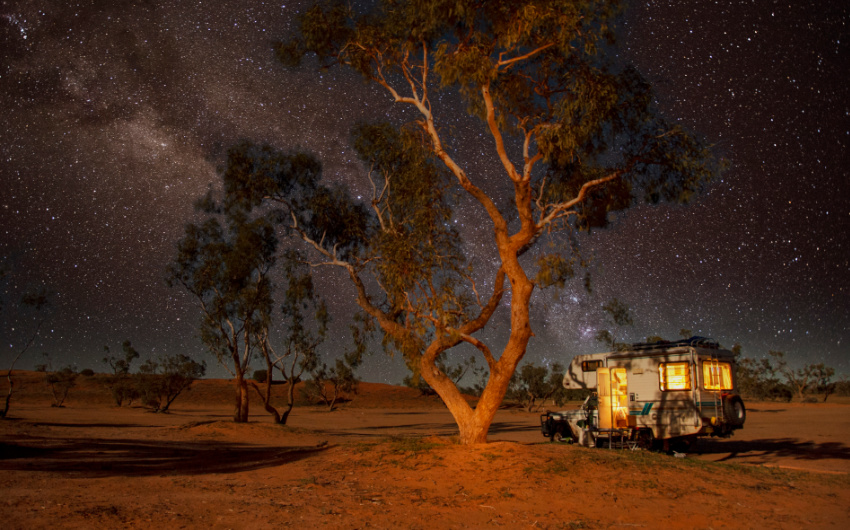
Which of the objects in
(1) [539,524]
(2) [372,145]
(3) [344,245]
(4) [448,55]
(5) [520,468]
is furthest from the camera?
(3) [344,245]

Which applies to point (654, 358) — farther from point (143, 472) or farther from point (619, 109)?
point (143, 472)

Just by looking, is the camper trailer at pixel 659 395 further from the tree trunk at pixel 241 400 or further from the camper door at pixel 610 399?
the tree trunk at pixel 241 400

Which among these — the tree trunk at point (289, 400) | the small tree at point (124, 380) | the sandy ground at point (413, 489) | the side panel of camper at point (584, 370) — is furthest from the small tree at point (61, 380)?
the side panel of camper at point (584, 370)

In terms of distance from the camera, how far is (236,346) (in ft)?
101

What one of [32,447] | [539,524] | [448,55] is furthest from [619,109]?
[32,447]

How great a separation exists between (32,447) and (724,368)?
73.6 feet

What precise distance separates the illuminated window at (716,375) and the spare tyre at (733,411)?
523mm

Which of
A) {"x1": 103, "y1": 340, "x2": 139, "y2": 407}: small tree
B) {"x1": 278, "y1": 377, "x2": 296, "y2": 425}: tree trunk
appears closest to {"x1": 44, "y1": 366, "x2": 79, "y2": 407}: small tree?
{"x1": 103, "y1": 340, "x2": 139, "y2": 407}: small tree

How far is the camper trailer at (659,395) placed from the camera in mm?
17547

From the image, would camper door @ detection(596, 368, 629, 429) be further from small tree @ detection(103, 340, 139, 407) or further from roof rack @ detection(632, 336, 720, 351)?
small tree @ detection(103, 340, 139, 407)

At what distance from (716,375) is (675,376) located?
1.36 meters

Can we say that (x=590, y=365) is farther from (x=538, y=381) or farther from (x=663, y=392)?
(x=538, y=381)

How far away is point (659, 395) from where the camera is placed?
18.5 meters

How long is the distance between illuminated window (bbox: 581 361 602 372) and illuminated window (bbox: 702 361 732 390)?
3717mm
